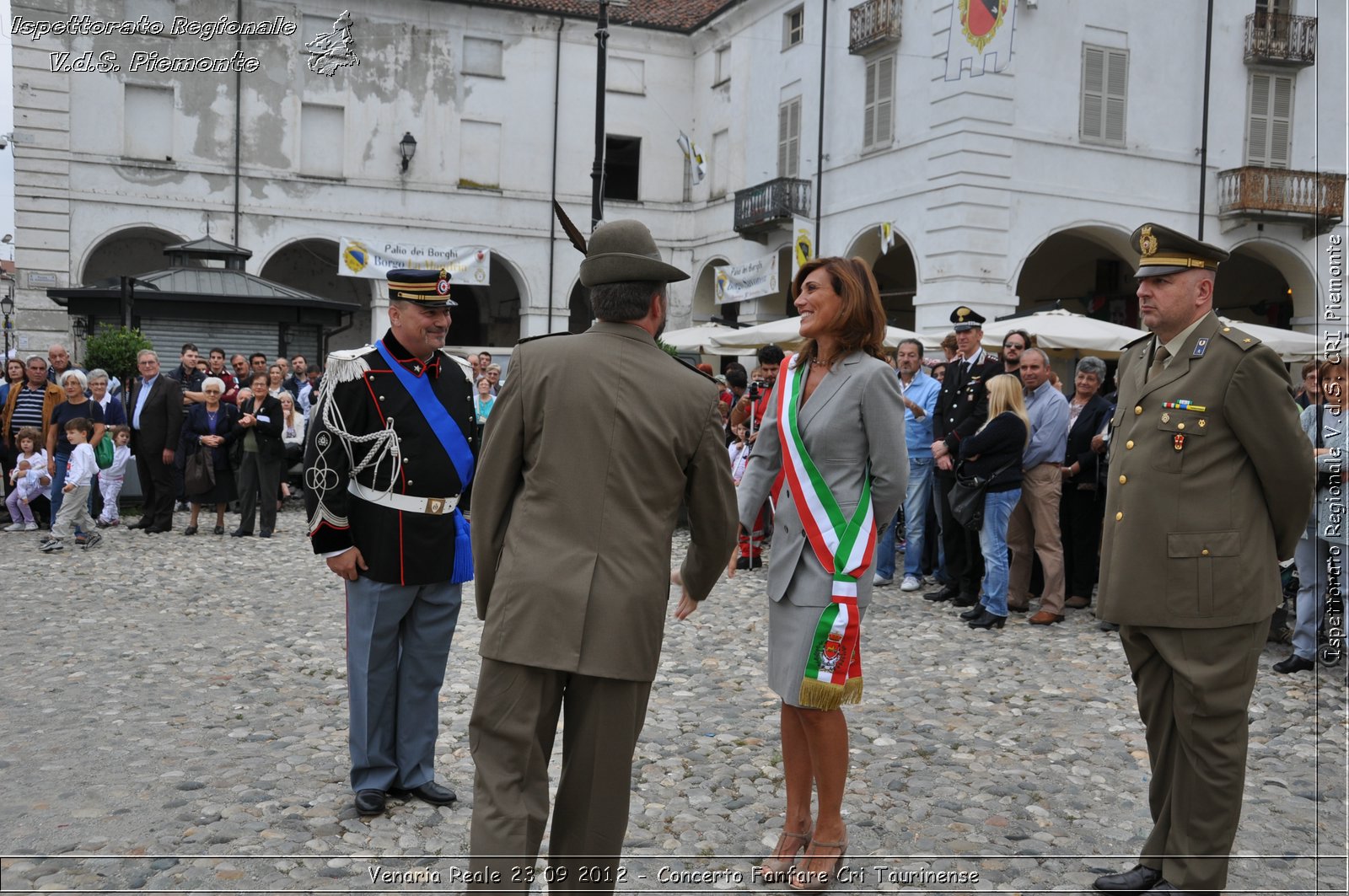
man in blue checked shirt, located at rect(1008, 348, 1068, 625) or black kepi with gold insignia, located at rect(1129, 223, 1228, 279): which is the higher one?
black kepi with gold insignia, located at rect(1129, 223, 1228, 279)

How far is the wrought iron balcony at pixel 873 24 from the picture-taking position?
22875 mm

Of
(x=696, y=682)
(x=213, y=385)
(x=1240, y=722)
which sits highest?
(x=213, y=385)

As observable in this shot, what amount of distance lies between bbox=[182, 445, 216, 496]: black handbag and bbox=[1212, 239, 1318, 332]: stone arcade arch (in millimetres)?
19772

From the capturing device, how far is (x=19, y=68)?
26.3 meters

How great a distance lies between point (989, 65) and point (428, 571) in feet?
61.8

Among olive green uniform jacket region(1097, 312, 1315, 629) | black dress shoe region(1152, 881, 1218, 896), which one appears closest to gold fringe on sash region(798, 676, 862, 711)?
olive green uniform jacket region(1097, 312, 1315, 629)

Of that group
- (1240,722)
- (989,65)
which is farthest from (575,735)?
(989,65)

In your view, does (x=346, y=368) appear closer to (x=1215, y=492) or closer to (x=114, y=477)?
(x=1215, y=492)

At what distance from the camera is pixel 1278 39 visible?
890 inches

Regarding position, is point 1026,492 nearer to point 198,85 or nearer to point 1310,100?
point 1310,100

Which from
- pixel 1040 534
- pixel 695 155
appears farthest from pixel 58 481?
pixel 695 155

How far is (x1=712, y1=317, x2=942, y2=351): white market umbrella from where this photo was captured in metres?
16.4

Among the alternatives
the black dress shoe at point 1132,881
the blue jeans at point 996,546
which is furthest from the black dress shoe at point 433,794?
the blue jeans at point 996,546

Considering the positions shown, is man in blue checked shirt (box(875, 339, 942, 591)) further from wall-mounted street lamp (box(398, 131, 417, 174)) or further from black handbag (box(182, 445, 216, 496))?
wall-mounted street lamp (box(398, 131, 417, 174))
